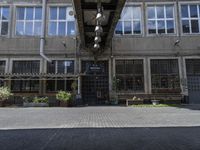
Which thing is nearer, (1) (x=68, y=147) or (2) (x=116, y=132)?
(1) (x=68, y=147)

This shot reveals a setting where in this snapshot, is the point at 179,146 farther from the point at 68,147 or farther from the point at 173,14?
the point at 173,14

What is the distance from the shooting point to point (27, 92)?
17.9 m

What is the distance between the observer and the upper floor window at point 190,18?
18953mm

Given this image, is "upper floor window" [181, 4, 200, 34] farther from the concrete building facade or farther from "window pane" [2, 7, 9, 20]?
"window pane" [2, 7, 9, 20]

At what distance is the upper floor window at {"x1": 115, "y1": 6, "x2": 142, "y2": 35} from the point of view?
18953 millimetres

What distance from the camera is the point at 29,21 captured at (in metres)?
19.0

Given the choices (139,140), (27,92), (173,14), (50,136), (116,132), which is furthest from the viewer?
(173,14)

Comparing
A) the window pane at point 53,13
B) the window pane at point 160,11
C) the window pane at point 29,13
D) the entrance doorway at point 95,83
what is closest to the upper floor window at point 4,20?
the window pane at point 29,13

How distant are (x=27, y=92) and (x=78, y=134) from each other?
43.8 ft

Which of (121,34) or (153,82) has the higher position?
(121,34)

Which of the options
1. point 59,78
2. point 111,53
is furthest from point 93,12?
point 59,78

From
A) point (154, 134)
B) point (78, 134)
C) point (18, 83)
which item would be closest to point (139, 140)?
point (154, 134)

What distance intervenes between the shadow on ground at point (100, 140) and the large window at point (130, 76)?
39.1 feet

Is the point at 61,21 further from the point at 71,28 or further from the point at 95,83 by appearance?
the point at 95,83
